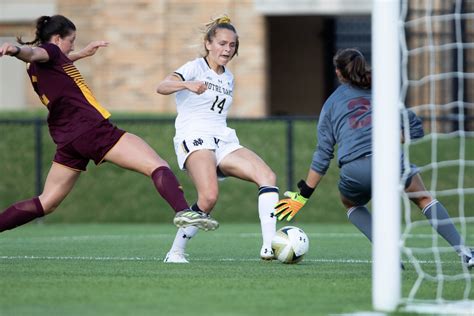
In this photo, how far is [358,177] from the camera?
859cm

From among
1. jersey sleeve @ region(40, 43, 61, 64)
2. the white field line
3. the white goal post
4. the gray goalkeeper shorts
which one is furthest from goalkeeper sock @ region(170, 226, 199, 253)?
the white field line

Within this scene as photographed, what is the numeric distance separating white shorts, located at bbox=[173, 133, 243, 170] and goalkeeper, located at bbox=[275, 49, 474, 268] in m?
0.84

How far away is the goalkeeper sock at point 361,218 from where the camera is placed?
355 inches

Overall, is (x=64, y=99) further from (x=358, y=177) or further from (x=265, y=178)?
(x=358, y=177)

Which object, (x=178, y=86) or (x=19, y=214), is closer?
(x=178, y=86)

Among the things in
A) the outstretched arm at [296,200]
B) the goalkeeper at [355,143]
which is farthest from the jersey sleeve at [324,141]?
the outstretched arm at [296,200]

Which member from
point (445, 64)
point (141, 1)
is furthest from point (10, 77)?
point (445, 64)

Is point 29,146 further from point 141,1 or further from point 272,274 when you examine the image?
point 272,274

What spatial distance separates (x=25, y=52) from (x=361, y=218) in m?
2.84

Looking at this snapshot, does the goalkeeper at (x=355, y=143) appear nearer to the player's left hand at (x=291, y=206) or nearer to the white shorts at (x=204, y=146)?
the player's left hand at (x=291, y=206)

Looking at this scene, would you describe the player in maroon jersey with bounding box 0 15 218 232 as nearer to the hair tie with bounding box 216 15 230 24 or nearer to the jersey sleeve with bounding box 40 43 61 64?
the jersey sleeve with bounding box 40 43 61 64

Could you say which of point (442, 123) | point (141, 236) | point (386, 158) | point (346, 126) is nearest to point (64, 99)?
point (346, 126)

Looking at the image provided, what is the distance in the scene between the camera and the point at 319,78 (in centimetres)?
2312

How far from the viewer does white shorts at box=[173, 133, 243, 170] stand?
950 centimetres
